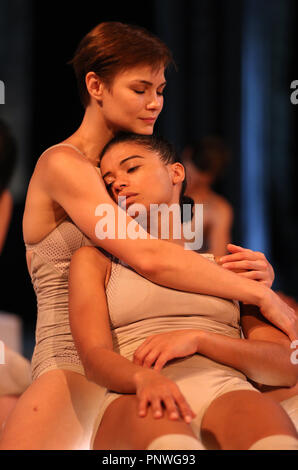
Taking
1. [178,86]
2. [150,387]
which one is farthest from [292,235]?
[150,387]

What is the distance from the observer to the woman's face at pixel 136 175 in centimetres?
165

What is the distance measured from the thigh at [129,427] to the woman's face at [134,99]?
81 cm

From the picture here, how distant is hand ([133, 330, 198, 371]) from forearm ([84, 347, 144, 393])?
0.05 m

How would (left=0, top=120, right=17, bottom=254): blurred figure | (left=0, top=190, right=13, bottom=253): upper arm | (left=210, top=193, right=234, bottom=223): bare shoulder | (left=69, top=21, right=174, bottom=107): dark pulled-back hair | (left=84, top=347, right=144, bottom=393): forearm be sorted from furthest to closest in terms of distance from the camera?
(left=210, top=193, right=234, bottom=223): bare shoulder → (left=0, top=120, right=17, bottom=254): blurred figure → (left=0, top=190, right=13, bottom=253): upper arm → (left=69, top=21, right=174, bottom=107): dark pulled-back hair → (left=84, top=347, right=144, bottom=393): forearm

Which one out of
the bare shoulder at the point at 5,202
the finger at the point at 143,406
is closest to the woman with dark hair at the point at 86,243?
the finger at the point at 143,406

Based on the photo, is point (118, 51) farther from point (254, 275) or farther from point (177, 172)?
point (254, 275)

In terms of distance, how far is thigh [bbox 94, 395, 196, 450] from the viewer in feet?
3.93

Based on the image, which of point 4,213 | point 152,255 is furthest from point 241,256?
point 4,213

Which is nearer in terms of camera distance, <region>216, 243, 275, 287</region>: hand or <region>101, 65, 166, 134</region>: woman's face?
<region>216, 243, 275, 287</region>: hand

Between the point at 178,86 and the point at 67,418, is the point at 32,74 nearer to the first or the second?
the point at 178,86

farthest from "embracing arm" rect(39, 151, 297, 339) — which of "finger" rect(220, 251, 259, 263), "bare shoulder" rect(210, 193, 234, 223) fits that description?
"bare shoulder" rect(210, 193, 234, 223)

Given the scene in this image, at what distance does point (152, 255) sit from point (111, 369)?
296 mm

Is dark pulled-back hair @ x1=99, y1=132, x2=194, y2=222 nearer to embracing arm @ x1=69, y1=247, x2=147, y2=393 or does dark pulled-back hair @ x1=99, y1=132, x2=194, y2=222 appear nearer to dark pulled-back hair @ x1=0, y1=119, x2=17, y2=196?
embracing arm @ x1=69, y1=247, x2=147, y2=393

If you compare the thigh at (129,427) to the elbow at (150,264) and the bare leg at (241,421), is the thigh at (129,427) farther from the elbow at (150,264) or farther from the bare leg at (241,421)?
the elbow at (150,264)
